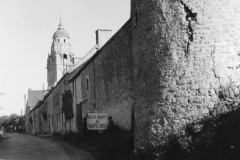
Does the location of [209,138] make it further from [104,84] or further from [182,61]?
[104,84]

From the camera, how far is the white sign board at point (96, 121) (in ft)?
41.2

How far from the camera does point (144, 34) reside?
36.8 feet

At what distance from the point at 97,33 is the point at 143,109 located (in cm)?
2172

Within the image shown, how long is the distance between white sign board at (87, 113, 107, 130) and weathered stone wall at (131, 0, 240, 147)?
2.34 metres

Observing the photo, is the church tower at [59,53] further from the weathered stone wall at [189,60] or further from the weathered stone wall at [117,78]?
the weathered stone wall at [189,60]

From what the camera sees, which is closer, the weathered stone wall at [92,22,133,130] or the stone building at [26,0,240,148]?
the stone building at [26,0,240,148]

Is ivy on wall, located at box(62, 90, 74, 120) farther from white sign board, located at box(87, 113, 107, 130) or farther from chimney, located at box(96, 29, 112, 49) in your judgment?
white sign board, located at box(87, 113, 107, 130)

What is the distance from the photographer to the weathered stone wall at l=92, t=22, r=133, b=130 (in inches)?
643

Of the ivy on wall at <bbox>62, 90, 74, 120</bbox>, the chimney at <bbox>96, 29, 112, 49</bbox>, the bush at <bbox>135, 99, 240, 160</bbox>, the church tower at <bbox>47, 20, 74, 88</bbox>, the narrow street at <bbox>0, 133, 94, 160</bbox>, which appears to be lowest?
the narrow street at <bbox>0, 133, 94, 160</bbox>

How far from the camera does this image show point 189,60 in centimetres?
1016

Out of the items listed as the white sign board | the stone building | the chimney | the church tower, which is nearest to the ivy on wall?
the chimney

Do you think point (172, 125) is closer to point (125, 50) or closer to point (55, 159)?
point (55, 159)

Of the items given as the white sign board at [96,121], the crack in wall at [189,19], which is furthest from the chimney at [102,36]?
the crack in wall at [189,19]

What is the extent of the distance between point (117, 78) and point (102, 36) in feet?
48.6
